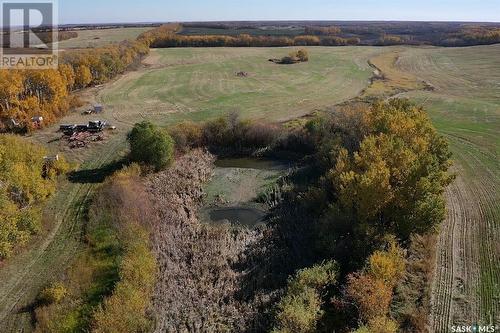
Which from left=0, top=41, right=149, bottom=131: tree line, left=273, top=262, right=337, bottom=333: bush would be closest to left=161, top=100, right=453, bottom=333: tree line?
left=273, top=262, right=337, bottom=333: bush

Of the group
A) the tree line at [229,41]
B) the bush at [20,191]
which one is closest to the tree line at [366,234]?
the bush at [20,191]

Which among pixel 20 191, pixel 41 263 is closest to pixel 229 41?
pixel 20 191

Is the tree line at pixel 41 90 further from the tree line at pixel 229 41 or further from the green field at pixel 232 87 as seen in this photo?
the tree line at pixel 229 41

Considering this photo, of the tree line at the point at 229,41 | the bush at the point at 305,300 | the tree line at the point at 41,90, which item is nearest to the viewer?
the bush at the point at 305,300

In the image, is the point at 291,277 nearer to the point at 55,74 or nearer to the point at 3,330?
the point at 3,330

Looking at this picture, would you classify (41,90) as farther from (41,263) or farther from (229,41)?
(229,41)
